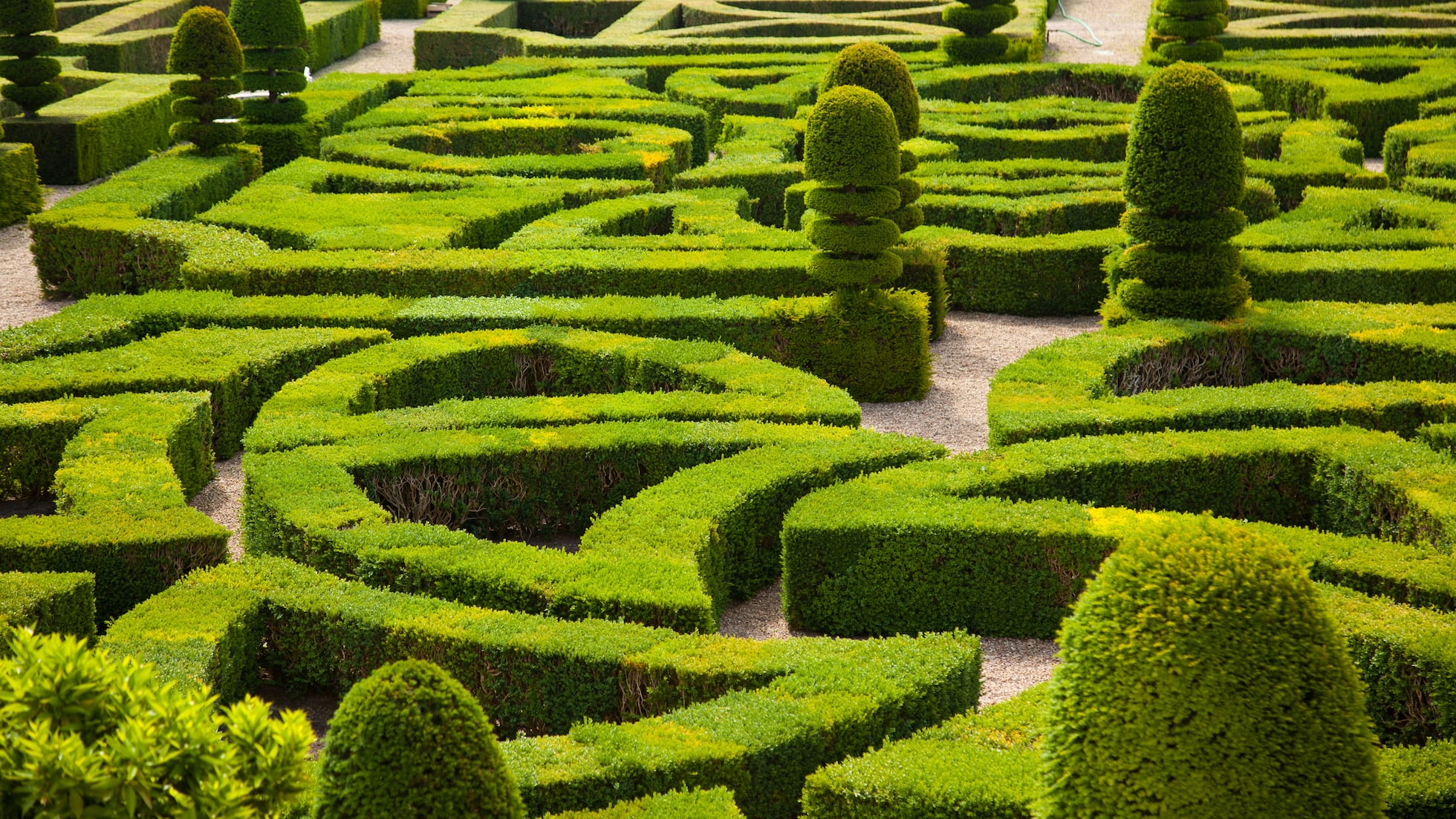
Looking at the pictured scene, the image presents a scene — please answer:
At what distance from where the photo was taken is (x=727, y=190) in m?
20.6

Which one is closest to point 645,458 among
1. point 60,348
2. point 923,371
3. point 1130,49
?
point 923,371

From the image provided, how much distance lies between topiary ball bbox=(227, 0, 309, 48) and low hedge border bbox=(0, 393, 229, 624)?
12.1 meters

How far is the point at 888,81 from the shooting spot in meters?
16.7

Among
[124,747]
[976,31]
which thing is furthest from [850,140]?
[976,31]

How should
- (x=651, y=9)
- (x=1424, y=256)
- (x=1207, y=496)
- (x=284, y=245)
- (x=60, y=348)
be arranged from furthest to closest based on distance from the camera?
(x=651, y=9) < (x=284, y=245) < (x=1424, y=256) < (x=60, y=348) < (x=1207, y=496)

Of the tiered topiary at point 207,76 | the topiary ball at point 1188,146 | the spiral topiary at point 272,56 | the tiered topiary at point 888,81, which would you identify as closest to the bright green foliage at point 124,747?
the topiary ball at point 1188,146

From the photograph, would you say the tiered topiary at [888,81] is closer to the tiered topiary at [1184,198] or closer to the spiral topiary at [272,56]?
the tiered topiary at [1184,198]

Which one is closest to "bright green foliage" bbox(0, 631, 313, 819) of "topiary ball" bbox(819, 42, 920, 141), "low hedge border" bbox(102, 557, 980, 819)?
"low hedge border" bbox(102, 557, 980, 819)

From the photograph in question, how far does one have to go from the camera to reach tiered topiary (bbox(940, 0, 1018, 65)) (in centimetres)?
3077

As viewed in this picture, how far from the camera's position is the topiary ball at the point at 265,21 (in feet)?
75.1

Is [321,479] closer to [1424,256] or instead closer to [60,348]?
[60,348]

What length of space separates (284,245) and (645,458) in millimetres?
8661

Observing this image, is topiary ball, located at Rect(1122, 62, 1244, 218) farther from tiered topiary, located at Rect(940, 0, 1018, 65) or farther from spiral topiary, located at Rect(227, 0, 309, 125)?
tiered topiary, located at Rect(940, 0, 1018, 65)

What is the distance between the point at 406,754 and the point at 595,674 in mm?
3462
